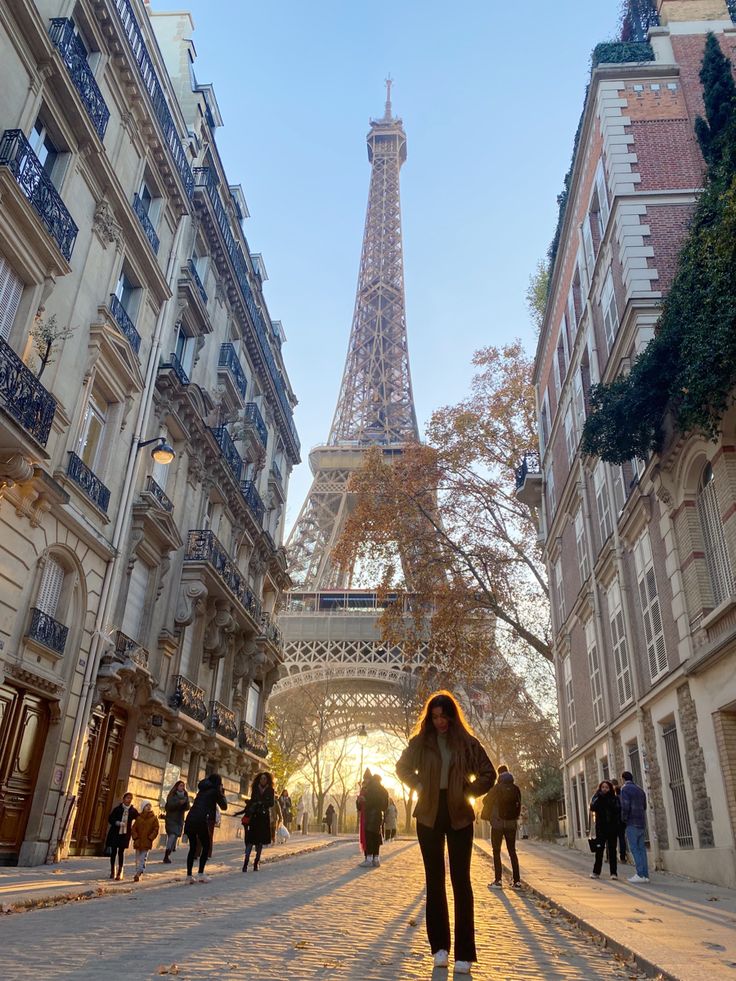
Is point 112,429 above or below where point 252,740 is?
above

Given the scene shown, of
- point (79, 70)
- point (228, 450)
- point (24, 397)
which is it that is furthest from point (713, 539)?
point (228, 450)

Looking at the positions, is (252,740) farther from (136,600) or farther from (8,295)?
(8,295)

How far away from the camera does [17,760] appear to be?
1321cm

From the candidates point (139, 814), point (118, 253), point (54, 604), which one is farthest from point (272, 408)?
point (139, 814)

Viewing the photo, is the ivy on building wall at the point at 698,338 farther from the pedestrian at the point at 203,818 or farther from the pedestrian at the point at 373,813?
the pedestrian at the point at 203,818

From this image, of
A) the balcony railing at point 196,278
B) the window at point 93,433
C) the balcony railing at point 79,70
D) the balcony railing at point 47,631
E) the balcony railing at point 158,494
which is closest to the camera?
the balcony railing at point 47,631

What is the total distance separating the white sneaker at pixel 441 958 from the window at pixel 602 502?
15.7 m

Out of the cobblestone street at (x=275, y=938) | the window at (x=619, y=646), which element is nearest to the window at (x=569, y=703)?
the window at (x=619, y=646)

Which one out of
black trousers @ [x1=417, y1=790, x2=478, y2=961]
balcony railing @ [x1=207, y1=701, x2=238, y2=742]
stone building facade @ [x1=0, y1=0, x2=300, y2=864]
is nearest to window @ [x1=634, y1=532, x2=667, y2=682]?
stone building facade @ [x1=0, y1=0, x2=300, y2=864]

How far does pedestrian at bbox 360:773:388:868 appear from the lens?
14.9 metres

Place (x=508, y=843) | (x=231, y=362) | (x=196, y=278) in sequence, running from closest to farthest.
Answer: (x=508, y=843), (x=196, y=278), (x=231, y=362)

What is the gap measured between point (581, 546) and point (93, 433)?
45.0ft

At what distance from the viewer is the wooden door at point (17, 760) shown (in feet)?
41.8

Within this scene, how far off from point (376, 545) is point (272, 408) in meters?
8.68
